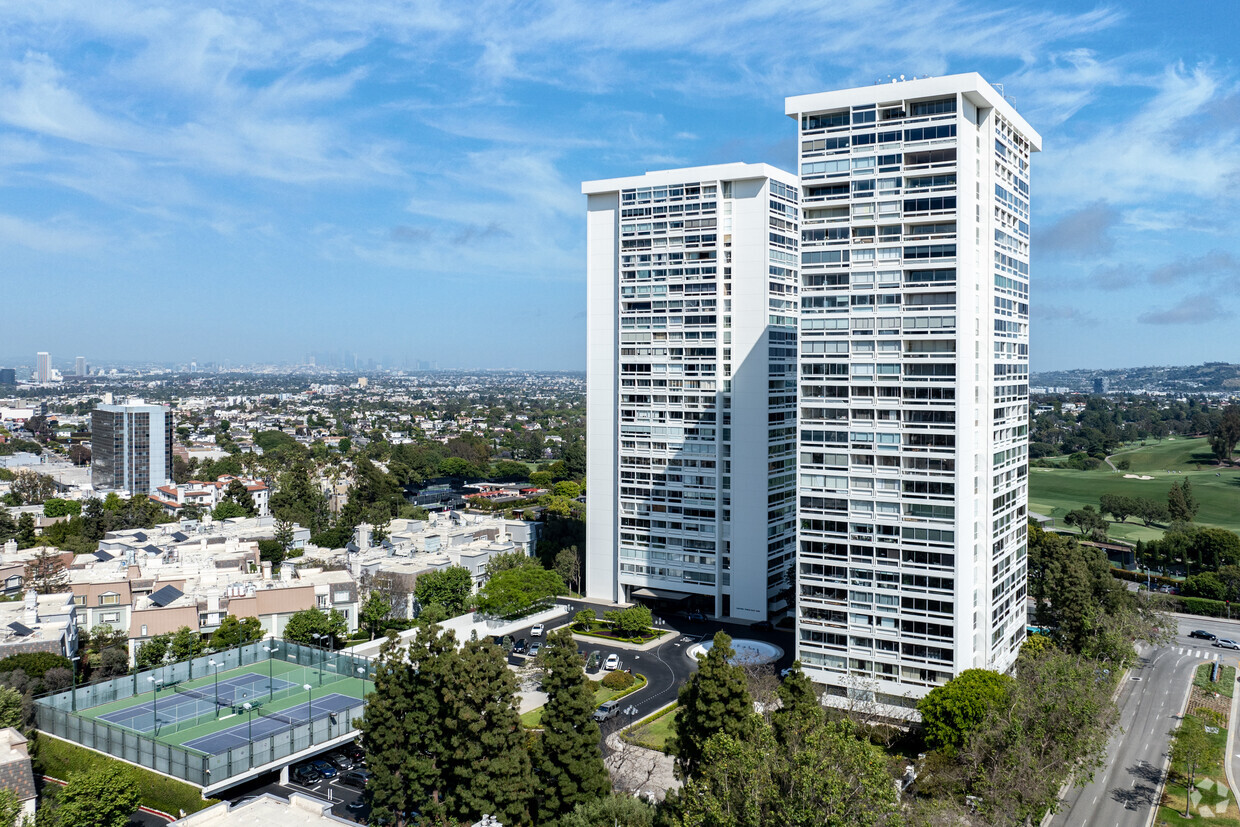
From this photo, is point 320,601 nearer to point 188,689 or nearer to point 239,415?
point 188,689

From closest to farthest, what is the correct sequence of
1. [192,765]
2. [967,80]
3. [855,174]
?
Answer: 1. [192,765]
2. [967,80]
3. [855,174]

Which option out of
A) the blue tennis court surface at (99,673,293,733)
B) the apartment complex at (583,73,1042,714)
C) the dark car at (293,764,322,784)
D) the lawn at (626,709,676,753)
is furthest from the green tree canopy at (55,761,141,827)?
the apartment complex at (583,73,1042,714)

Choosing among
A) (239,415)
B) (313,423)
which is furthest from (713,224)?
(239,415)

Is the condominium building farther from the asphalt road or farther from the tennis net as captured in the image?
the asphalt road

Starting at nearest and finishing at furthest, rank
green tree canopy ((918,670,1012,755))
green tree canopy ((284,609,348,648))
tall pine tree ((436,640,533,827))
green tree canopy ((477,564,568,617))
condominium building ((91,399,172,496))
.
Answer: tall pine tree ((436,640,533,827)) < green tree canopy ((918,670,1012,755)) < green tree canopy ((284,609,348,648)) < green tree canopy ((477,564,568,617)) < condominium building ((91,399,172,496))

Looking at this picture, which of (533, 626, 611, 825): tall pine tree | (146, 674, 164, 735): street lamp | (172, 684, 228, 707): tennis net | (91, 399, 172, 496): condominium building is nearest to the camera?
(533, 626, 611, 825): tall pine tree

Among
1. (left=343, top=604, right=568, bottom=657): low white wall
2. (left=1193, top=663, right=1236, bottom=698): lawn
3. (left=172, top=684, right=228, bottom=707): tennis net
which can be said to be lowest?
(left=1193, top=663, right=1236, bottom=698): lawn

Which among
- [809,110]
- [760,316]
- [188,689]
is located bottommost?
[188,689]

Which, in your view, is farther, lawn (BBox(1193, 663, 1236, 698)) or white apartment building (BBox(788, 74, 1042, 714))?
lawn (BBox(1193, 663, 1236, 698))
